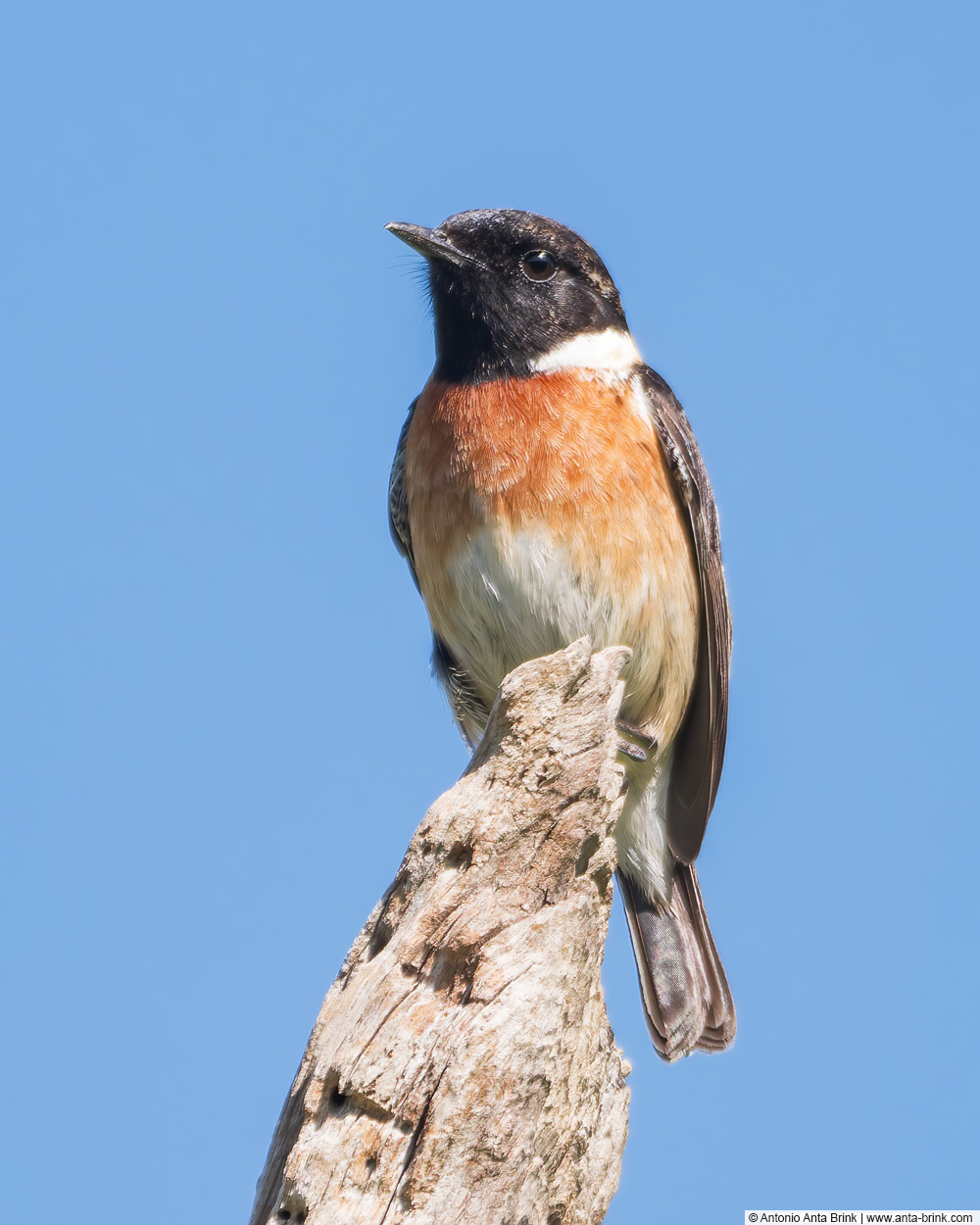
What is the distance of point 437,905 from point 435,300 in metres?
3.93

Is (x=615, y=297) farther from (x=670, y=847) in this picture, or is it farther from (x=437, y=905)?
(x=437, y=905)

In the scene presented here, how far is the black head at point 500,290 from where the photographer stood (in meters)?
7.69

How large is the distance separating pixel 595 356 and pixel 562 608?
1.59 m

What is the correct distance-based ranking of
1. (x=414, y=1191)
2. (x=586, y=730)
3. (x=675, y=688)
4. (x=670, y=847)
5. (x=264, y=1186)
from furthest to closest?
(x=670, y=847), (x=675, y=688), (x=586, y=730), (x=264, y=1186), (x=414, y=1191)

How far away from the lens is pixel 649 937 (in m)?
8.13

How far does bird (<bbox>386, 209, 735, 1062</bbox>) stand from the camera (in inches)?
278

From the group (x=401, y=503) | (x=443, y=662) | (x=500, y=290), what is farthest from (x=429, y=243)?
(x=443, y=662)

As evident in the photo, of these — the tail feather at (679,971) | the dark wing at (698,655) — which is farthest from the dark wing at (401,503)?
the tail feather at (679,971)

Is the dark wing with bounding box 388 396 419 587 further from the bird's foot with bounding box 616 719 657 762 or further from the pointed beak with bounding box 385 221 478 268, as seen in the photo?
the bird's foot with bounding box 616 719 657 762

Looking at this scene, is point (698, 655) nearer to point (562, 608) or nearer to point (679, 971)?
point (562, 608)

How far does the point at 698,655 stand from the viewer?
7926 millimetres

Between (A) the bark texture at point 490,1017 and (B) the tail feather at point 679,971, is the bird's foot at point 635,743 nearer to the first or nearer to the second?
(B) the tail feather at point 679,971

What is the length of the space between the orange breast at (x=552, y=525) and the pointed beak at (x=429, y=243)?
742 mm

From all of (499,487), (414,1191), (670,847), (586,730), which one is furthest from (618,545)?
(414,1191)
